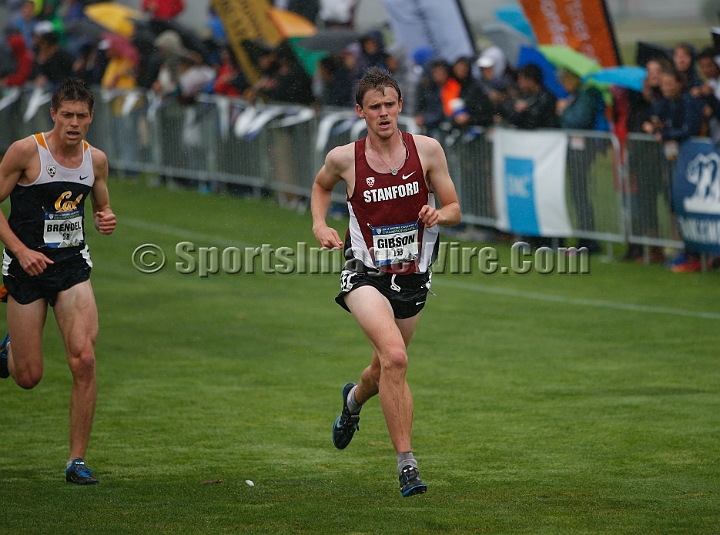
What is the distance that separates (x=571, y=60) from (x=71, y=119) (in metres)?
8.52

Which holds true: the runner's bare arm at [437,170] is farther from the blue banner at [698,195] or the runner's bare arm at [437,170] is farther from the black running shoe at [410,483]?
the blue banner at [698,195]

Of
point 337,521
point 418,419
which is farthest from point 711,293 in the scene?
point 337,521

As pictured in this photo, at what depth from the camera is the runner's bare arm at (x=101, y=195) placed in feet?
23.7

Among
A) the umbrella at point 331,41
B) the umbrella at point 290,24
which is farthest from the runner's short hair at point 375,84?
the umbrella at point 290,24

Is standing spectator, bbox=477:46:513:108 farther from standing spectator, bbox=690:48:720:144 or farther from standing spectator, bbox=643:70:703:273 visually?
standing spectator, bbox=690:48:720:144

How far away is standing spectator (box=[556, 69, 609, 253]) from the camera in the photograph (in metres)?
14.4

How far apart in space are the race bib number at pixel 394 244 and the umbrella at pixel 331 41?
477 inches

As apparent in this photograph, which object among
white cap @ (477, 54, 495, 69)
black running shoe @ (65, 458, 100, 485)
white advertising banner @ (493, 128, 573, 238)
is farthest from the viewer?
white cap @ (477, 54, 495, 69)

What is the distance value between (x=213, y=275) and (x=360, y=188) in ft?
27.4

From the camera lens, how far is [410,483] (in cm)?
593

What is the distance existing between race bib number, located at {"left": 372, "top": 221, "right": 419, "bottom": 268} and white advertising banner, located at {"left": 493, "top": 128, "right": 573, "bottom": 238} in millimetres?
8163

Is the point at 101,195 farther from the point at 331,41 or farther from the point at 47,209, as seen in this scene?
the point at 331,41

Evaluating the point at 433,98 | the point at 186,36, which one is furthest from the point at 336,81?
the point at 186,36

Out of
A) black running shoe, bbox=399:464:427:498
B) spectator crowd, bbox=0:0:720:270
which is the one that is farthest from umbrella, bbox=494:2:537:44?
black running shoe, bbox=399:464:427:498
